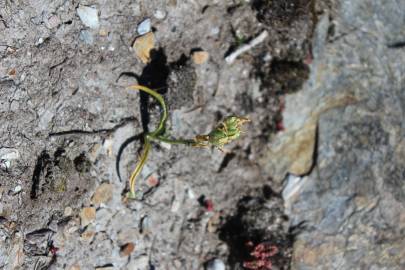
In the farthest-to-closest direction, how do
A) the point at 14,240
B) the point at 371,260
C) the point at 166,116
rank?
the point at 371,260
the point at 166,116
the point at 14,240

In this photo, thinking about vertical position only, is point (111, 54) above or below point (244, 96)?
above

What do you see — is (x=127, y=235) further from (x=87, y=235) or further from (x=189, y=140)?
(x=189, y=140)

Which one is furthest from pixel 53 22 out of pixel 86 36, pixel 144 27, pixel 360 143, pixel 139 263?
pixel 360 143

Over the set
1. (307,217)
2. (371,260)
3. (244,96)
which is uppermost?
(244,96)

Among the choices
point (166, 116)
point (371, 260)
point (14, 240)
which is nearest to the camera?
point (14, 240)

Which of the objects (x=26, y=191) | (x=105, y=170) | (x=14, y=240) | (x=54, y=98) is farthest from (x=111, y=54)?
(x=14, y=240)

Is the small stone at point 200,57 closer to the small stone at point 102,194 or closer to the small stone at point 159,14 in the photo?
the small stone at point 159,14

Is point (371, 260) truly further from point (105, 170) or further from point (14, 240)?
point (14, 240)
